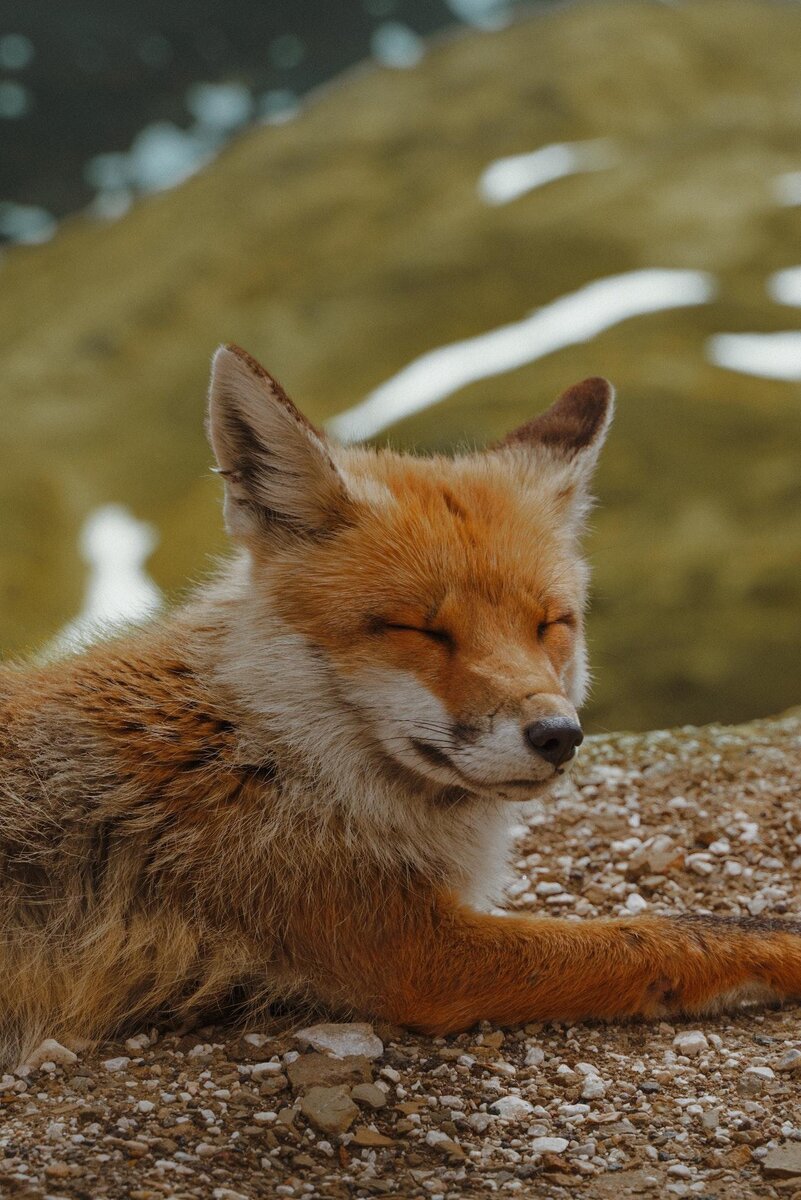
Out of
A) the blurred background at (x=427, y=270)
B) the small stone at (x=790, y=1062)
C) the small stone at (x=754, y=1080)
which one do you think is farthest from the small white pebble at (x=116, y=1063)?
the blurred background at (x=427, y=270)

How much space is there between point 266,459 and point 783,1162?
88.4 inches

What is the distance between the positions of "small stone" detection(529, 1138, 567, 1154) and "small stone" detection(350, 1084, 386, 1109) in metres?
0.38

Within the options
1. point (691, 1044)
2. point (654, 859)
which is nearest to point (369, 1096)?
point (691, 1044)

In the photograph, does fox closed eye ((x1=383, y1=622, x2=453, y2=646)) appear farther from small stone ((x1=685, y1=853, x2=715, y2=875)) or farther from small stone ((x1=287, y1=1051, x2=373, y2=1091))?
small stone ((x1=685, y1=853, x2=715, y2=875))

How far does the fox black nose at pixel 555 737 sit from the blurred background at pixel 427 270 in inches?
126

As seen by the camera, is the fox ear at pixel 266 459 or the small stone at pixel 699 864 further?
the small stone at pixel 699 864

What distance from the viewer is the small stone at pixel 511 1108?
3.06 m

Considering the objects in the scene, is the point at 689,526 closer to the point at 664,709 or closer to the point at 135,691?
the point at 664,709

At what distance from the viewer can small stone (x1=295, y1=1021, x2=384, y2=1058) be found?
3.27 metres

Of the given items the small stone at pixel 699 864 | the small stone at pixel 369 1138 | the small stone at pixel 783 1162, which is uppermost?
the small stone at pixel 699 864

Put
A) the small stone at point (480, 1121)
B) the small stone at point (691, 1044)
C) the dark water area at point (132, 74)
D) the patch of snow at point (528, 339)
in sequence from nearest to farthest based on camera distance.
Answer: the small stone at point (480, 1121)
the small stone at point (691, 1044)
the patch of snow at point (528, 339)
the dark water area at point (132, 74)

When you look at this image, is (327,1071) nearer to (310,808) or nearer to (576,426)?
(310,808)

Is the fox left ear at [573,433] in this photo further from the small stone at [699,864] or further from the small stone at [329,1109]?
the small stone at [329,1109]

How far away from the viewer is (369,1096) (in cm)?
305
